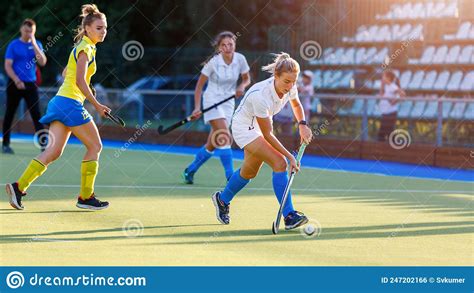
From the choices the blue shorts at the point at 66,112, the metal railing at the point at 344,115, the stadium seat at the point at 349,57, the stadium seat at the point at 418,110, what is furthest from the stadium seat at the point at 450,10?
the blue shorts at the point at 66,112

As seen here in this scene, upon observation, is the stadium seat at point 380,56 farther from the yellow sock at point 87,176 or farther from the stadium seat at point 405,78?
the yellow sock at point 87,176

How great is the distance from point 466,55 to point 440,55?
769mm

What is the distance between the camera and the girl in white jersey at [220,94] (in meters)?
13.8

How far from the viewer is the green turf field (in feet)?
27.0

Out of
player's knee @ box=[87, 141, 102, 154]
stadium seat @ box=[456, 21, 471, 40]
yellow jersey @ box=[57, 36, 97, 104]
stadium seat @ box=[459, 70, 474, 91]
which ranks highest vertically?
stadium seat @ box=[456, 21, 471, 40]

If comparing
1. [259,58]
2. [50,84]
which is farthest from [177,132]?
[50,84]

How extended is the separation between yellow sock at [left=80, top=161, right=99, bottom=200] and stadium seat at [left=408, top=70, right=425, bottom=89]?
50.0 ft

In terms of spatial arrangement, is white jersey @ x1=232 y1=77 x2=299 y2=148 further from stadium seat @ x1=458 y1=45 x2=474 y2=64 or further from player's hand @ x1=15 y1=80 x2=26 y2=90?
stadium seat @ x1=458 y1=45 x2=474 y2=64

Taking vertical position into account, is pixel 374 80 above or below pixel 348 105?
above

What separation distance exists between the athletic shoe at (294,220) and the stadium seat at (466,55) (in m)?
15.6

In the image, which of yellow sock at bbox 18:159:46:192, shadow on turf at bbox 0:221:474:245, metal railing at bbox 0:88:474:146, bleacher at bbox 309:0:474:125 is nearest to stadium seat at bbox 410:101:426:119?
metal railing at bbox 0:88:474:146

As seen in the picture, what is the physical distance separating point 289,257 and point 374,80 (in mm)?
17906

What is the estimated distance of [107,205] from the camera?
36.0 feet
